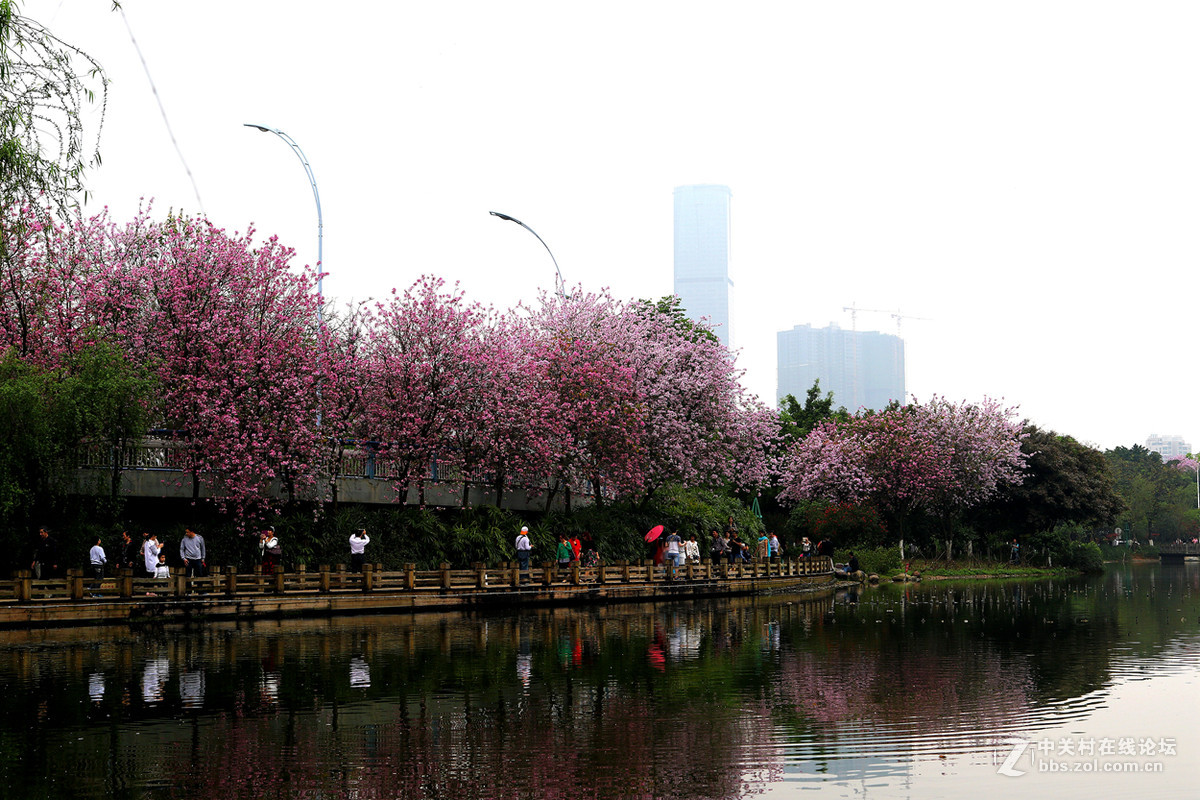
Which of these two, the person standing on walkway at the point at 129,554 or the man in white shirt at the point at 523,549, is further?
the man in white shirt at the point at 523,549

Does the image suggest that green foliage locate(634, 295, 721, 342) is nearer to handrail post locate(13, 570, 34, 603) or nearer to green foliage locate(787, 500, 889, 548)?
green foliage locate(787, 500, 889, 548)

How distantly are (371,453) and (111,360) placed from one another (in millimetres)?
10911

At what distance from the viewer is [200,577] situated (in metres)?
27.8

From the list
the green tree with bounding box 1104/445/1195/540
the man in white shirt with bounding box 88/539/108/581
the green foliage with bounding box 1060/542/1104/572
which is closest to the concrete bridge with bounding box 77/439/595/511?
the man in white shirt with bounding box 88/539/108/581

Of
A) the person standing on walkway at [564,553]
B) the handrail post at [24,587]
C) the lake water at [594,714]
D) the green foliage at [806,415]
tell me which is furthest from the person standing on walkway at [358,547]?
the green foliage at [806,415]

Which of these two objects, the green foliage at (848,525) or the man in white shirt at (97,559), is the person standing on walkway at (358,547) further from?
the green foliage at (848,525)

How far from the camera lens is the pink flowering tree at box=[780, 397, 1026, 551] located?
67562 mm

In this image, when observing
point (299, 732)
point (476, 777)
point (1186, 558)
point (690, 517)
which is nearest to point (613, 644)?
point (299, 732)

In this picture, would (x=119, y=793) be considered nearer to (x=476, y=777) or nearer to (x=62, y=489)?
(x=476, y=777)

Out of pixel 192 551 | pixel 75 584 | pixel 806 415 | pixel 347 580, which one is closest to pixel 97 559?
pixel 192 551
